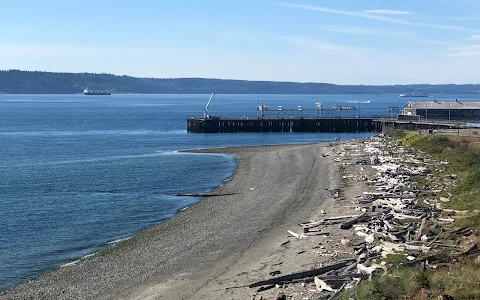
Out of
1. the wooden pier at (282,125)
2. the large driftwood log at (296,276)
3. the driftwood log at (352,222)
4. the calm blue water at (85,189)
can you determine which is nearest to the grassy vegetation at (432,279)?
the large driftwood log at (296,276)

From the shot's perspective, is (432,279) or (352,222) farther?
(352,222)

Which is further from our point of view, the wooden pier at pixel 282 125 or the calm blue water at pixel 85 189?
the wooden pier at pixel 282 125

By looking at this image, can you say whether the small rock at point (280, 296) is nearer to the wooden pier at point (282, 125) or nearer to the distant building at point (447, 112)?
the distant building at point (447, 112)

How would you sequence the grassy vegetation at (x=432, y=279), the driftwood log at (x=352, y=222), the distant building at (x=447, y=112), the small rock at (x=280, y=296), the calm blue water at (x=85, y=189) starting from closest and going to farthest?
the grassy vegetation at (x=432, y=279), the small rock at (x=280, y=296), the driftwood log at (x=352, y=222), the calm blue water at (x=85, y=189), the distant building at (x=447, y=112)

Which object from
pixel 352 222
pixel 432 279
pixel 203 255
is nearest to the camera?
pixel 432 279

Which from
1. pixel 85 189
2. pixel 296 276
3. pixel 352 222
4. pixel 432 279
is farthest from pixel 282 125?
pixel 432 279

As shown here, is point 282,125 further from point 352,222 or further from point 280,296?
point 280,296

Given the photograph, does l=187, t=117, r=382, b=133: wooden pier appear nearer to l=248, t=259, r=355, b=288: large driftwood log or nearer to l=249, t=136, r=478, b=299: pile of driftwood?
l=249, t=136, r=478, b=299: pile of driftwood
